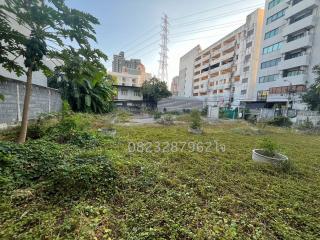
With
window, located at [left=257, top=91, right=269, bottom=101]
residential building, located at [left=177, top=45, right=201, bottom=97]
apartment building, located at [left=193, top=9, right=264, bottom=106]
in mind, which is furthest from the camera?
residential building, located at [left=177, top=45, right=201, bottom=97]

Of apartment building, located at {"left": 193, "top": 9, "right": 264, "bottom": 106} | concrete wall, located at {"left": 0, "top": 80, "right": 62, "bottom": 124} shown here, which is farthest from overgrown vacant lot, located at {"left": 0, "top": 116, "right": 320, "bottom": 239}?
apartment building, located at {"left": 193, "top": 9, "right": 264, "bottom": 106}

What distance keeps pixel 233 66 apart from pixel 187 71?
2514 cm

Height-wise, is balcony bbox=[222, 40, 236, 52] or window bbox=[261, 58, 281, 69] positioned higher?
balcony bbox=[222, 40, 236, 52]

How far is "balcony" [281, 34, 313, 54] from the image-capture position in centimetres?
2289

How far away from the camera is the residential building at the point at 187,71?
197 feet

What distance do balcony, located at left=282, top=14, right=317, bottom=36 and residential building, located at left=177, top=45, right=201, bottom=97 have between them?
3315cm

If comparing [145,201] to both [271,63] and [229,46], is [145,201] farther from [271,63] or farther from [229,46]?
[229,46]

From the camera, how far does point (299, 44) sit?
23766 mm

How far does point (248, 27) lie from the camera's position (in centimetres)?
3519

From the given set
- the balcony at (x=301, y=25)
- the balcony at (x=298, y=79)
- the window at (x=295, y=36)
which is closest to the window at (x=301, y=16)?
the balcony at (x=301, y=25)

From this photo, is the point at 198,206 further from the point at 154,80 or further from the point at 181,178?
the point at 154,80

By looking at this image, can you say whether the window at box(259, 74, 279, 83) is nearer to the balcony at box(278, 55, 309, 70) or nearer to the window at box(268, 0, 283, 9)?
the balcony at box(278, 55, 309, 70)

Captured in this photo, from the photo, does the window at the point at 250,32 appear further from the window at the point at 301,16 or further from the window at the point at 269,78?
the window at the point at 269,78

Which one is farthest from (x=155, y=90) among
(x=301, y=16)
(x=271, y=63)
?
(x=301, y=16)
